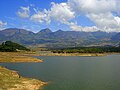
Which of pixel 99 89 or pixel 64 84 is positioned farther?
pixel 64 84

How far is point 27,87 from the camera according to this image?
6294cm

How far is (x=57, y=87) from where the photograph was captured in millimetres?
65625

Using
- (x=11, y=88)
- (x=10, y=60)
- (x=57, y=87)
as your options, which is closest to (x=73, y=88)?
(x=57, y=87)

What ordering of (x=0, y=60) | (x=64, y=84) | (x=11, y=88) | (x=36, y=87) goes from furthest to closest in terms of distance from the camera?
(x=0, y=60), (x=64, y=84), (x=36, y=87), (x=11, y=88)

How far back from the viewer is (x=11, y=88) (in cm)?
6034

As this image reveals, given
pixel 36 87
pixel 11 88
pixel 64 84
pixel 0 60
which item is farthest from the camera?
pixel 0 60

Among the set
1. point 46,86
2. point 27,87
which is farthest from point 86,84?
point 27,87

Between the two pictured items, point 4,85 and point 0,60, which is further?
point 0,60

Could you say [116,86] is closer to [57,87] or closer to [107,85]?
[107,85]

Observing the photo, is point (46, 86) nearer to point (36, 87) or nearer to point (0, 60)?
point (36, 87)

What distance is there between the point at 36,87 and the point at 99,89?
1644 centimetres

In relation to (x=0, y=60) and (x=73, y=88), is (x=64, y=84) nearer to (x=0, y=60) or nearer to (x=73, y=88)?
(x=73, y=88)

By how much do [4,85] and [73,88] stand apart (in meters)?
17.6

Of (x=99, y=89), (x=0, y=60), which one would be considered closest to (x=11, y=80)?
(x=99, y=89)
